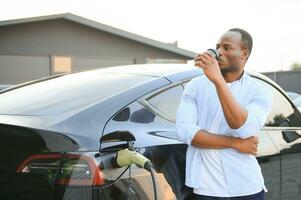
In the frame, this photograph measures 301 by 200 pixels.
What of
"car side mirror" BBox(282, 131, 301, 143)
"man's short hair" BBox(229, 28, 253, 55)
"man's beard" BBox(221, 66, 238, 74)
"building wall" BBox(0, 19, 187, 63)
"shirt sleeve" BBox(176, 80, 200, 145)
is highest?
"building wall" BBox(0, 19, 187, 63)

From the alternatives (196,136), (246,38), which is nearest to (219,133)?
(196,136)

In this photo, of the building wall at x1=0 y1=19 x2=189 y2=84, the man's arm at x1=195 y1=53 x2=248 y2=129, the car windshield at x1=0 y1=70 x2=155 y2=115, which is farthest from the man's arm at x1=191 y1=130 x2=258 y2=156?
the building wall at x1=0 y1=19 x2=189 y2=84

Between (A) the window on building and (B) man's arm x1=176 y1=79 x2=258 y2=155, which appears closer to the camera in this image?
(B) man's arm x1=176 y1=79 x2=258 y2=155

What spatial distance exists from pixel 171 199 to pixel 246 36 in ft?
3.19

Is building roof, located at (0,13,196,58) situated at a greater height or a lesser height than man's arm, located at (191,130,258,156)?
greater

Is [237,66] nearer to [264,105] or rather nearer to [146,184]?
[264,105]

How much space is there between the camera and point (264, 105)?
2689mm

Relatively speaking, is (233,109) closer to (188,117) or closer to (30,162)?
(188,117)

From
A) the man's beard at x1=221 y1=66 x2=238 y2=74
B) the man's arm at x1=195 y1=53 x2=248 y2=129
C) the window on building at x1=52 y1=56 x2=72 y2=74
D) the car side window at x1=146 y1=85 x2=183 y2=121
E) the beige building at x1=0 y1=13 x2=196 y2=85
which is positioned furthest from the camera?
the window on building at x1=52 y1=56 x2=72 y2=74

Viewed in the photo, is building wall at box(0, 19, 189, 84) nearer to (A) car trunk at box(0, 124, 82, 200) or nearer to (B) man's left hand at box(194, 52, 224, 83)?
(A) car trunk at box(0, 124, 82, 200)

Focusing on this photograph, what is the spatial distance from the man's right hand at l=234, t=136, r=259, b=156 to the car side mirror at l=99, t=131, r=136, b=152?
0.55m

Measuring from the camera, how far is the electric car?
2.49 meters

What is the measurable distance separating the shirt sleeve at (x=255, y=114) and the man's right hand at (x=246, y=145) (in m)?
0.05

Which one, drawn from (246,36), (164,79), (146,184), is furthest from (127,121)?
(246,36)
